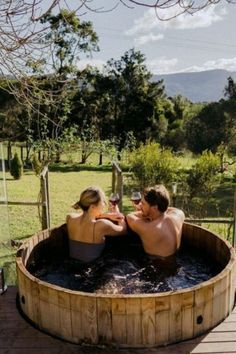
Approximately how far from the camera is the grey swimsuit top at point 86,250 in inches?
146

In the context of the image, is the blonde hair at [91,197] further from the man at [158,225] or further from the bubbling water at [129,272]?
the bubbling water at [129,272]

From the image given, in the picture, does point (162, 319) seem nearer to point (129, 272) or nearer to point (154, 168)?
point (129, 272)

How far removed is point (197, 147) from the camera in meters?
20.3

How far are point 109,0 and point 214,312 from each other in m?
2.04

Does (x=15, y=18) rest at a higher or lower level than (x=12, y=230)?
higher

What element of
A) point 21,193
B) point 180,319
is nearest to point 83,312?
point 180,319

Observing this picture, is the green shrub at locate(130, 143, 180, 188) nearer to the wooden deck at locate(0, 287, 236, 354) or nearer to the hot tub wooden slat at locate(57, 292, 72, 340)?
the wooden deck at locate(0, 287, 236, 354)

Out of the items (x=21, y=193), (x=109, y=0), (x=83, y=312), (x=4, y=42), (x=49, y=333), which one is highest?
(x=109, y=0)

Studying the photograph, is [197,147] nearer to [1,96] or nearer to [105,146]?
[105,146]

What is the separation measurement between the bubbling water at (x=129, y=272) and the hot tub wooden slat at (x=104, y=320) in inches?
19.4

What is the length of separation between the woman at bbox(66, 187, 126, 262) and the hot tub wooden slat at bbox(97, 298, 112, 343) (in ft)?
3.76

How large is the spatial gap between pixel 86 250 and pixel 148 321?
129 centimetres

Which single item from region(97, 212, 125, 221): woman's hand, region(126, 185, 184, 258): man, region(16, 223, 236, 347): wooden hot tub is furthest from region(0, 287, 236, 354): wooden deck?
region(97, 212, 125, 221): woman's hand

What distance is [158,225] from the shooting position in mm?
3547
